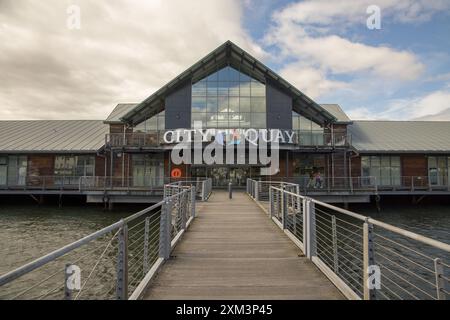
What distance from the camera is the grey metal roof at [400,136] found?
24641 millimetres

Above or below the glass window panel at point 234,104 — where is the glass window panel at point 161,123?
below

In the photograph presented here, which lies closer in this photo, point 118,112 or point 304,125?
point 304,125

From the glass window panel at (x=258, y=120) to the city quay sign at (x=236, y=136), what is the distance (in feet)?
7.82

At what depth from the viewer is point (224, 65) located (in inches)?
960

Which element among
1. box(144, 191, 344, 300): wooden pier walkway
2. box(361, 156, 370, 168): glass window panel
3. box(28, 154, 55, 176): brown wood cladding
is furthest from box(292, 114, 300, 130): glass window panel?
box(28, 154, 55, 176): brown wood cladding

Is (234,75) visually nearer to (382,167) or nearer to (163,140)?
(163,140)

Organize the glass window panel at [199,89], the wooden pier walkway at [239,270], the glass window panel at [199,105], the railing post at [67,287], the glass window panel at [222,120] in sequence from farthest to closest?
the glass window panel at [199,89]
the glass window panel at [199,105]
the glass window panel at [222,120]
the wooden pier walkway at [239,270]
the railing post at [67,287]

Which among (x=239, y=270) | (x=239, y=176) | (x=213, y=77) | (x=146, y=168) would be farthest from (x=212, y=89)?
(x=239, y=270)

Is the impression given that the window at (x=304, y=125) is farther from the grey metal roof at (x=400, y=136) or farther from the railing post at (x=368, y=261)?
the railing post at (x=368, y=261)

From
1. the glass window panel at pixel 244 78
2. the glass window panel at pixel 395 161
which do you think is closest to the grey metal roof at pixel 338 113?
the glass window panel at pixel 395 161

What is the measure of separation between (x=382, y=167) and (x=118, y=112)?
25094mm

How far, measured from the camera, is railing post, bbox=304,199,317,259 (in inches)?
210

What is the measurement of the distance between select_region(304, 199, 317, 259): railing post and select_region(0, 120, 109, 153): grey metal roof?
74.2 ft

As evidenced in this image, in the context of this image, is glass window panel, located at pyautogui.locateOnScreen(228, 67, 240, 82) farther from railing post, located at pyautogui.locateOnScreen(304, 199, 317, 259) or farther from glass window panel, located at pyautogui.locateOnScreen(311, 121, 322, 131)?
railing post, located at pyautogui.locateOnScreen(304, 199, 317, 259)
